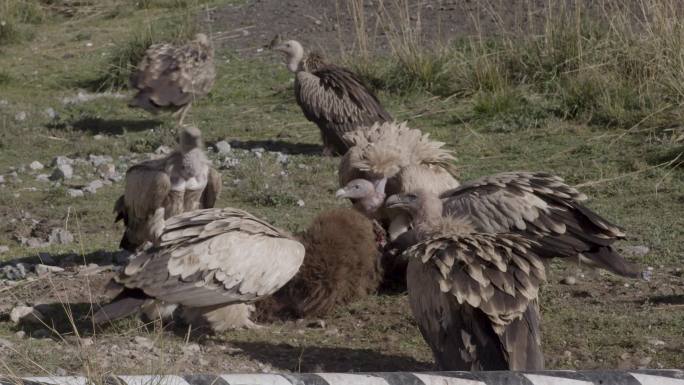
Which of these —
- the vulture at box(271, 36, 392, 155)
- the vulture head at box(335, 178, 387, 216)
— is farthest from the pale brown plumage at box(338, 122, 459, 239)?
the vulture at box(271, 36, 392, 155)

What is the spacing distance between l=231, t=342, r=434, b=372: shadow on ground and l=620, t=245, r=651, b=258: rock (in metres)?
1.86

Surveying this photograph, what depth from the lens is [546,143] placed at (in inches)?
364

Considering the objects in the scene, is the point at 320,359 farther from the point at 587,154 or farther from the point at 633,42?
the point at 633,42

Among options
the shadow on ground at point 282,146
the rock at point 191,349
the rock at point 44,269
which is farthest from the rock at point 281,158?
the rock at point 191,349

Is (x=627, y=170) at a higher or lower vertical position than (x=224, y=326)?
lower

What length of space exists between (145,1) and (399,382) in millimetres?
12826

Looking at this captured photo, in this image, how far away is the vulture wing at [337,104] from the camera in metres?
9.34

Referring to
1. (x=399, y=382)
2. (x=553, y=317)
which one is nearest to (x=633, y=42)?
(x=553, y=317)

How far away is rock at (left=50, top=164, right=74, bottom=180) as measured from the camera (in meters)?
8.59

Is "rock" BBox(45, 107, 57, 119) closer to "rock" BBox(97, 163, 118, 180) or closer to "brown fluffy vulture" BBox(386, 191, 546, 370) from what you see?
"rock" BBox(97, 163, 118, 180)

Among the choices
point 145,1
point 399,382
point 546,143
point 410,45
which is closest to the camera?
point 399,382

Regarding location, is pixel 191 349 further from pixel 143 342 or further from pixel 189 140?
pixel 189 140

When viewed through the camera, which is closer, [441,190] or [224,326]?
[224,326]

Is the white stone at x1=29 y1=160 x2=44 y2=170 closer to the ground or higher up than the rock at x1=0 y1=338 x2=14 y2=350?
closer to the ground
